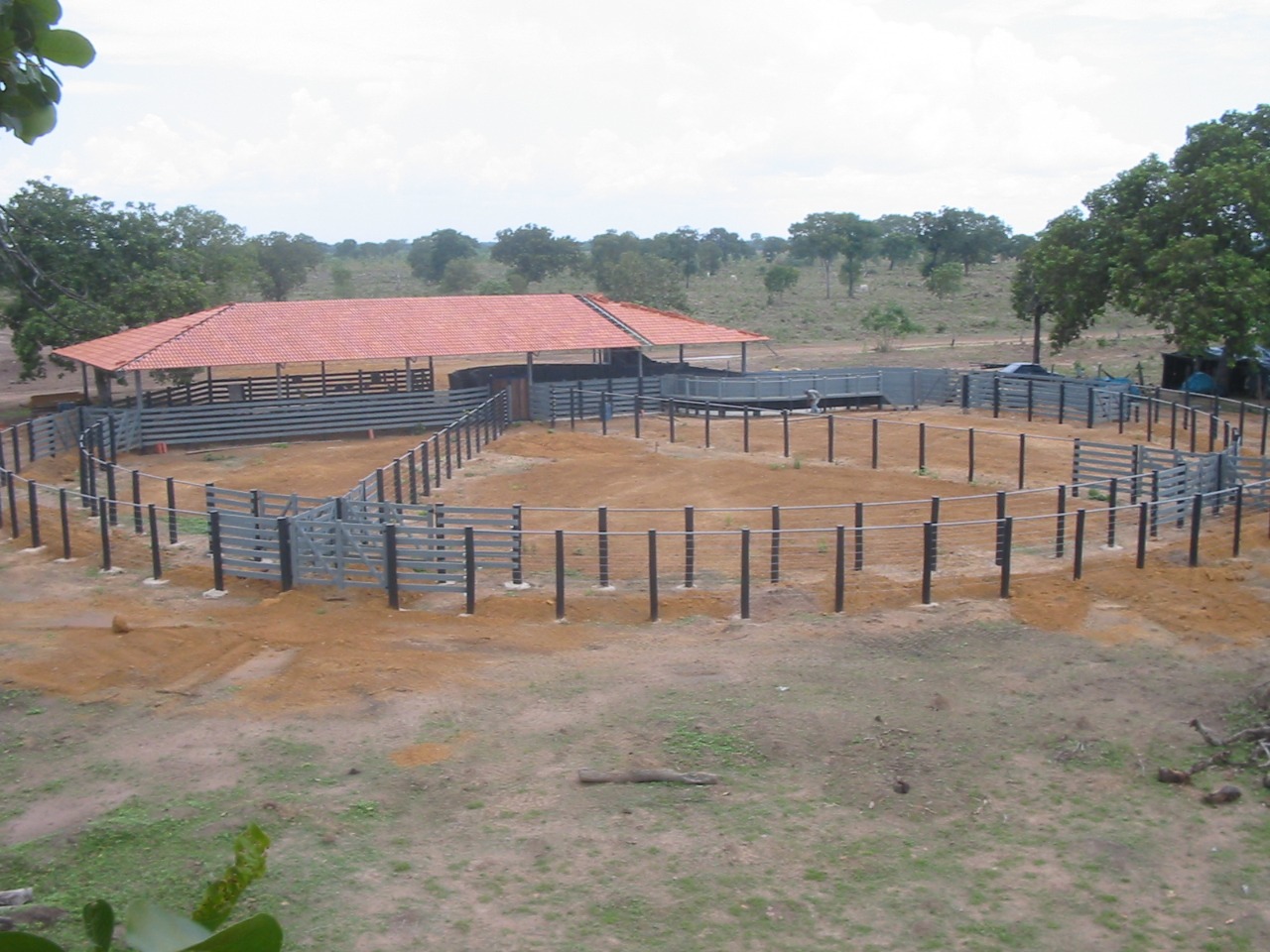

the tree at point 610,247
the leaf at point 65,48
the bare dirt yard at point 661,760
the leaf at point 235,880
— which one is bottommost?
the bare dirt yard at point 661,760

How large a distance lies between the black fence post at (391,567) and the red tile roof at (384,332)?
781 inches

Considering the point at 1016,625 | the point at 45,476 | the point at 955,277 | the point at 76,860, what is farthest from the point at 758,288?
the point at 76,860

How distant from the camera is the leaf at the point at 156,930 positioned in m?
1.65

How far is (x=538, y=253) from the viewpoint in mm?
90000

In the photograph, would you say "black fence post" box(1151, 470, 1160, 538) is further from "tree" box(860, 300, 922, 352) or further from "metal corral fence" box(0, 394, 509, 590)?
"tree" box(860, 300, 922, 352)

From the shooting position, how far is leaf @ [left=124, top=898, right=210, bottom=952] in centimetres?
165

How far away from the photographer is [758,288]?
96062mm

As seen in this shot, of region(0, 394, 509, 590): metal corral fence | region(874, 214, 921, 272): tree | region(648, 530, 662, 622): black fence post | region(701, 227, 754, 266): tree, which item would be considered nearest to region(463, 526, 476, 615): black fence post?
region(0, 394, 509, 590): metal corral fence

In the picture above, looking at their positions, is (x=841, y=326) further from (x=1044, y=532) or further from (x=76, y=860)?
(x=76, y=860)

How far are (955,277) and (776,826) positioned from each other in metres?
72.2

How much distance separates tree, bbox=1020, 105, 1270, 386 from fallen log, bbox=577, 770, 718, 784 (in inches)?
1154

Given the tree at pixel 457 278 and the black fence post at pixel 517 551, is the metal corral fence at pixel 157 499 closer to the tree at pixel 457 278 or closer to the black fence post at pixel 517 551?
the black fence post at pixel 517 551

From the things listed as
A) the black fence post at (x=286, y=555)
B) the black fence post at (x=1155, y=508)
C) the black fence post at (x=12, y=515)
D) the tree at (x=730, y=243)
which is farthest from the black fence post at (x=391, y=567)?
the tree at (x=730, y=243)

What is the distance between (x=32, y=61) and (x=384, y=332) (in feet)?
120
